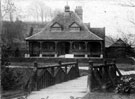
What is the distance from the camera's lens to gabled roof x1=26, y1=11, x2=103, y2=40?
39469mm

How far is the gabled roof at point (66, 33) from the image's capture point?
3947 centimetres

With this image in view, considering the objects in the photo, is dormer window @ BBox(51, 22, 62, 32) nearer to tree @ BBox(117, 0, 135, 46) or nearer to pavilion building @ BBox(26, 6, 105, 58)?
pavilion building @ BBox(26, 6, 105, 58)

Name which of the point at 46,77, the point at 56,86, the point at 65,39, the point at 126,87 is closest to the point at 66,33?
the point at 65,39

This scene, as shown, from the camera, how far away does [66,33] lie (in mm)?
40688

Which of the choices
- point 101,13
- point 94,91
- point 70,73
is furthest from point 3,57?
point 70,73

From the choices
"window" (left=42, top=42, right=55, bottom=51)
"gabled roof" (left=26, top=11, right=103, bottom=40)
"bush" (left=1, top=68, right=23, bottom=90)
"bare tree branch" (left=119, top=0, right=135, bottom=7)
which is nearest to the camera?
"bare tree branch" (left=119, top=0, right=135, bottom=7)

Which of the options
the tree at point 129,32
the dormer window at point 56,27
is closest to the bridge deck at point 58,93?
the tree at point 129,32

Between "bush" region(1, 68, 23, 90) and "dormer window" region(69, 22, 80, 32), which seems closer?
"bush" region(1, 68, 23, 90)

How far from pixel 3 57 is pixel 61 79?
15.7 ft

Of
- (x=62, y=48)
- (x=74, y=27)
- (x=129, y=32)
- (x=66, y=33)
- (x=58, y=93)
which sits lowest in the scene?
(x=62, y=48)

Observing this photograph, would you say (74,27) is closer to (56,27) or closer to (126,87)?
(56,27)

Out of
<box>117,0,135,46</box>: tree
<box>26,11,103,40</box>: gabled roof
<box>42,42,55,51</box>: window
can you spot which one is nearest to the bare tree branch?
<box>117,0,135,46</box>: tree

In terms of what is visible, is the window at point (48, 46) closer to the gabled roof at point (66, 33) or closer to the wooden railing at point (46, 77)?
the gabled roof at point (66, 33)

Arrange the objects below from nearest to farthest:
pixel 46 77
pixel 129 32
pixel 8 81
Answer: pixel 8 81 → pixel 129 32 → pixel 46 77
